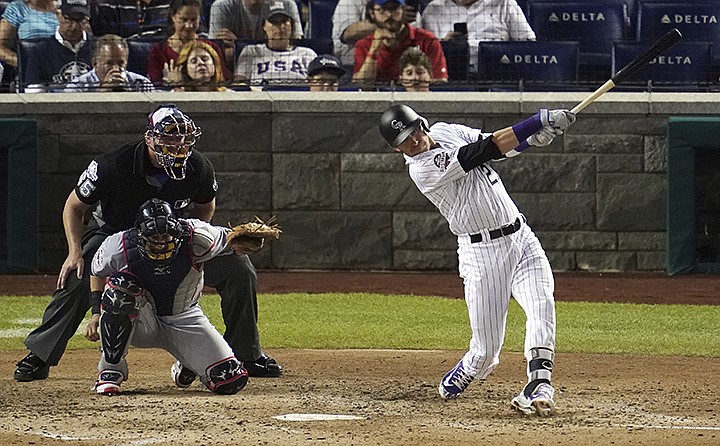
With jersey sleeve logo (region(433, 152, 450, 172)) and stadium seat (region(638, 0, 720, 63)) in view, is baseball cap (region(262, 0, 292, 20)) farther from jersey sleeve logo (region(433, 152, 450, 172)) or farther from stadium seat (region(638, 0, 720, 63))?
jersey sleeve logo (region(433, 152, 450, 172))

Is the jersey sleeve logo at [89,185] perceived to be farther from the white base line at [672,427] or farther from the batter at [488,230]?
the white base line at [672,427]

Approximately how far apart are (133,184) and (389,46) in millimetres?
5602

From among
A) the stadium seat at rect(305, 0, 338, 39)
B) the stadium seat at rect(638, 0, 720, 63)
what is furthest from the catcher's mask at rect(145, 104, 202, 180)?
the stadium seat at rect(638, 0, 720, 63)

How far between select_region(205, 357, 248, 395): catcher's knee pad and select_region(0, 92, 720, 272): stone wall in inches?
227

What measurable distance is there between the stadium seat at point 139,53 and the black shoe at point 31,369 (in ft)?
18.5

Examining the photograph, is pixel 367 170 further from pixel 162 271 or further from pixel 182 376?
pixel 162 271

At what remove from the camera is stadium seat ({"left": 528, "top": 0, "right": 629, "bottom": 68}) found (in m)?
12.0

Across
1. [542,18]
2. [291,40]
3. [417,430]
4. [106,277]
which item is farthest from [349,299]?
[417,430]

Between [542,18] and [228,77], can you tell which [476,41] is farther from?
[228,77]

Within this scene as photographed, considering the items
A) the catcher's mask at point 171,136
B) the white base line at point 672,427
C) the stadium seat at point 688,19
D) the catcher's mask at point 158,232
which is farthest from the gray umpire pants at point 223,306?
the stadium seat at point 688,19

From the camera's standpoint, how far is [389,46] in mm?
11734

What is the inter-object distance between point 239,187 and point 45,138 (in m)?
1.89

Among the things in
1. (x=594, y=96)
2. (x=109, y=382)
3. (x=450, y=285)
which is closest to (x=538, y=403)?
(x=594, y=96)

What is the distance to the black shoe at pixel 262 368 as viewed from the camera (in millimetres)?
6969
